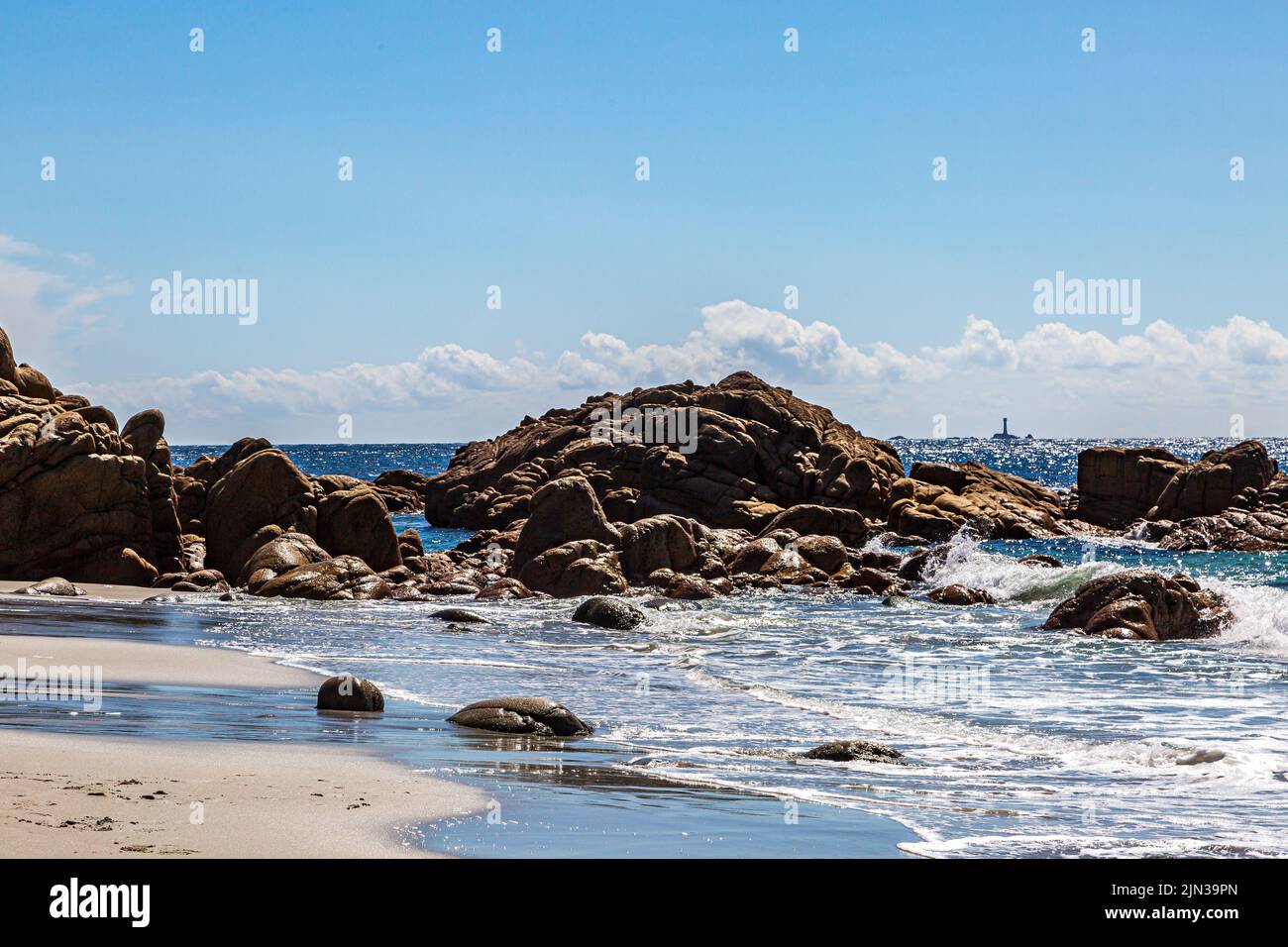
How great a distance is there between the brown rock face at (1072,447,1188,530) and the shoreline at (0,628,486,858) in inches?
2004

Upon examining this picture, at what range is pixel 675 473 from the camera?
157 feet

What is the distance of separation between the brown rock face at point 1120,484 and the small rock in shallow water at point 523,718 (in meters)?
47.7

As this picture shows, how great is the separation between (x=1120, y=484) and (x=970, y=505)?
9920 mm

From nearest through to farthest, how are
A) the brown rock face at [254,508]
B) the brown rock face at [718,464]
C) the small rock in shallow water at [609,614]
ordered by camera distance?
1. the small rock in shallow water at [609,614]
2. the brown rock face at [254,508]
3. the brown rock face at [718,464]

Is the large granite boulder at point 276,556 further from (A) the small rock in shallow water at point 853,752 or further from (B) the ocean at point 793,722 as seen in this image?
(A) the small rock in shallow water at point 853,752

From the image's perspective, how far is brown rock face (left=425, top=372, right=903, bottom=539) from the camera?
4731cm

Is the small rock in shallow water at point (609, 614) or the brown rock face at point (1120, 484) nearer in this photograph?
the small rock in shallow water at point (609, 614)

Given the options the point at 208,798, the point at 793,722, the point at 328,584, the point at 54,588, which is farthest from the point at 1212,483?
the point at 208,798

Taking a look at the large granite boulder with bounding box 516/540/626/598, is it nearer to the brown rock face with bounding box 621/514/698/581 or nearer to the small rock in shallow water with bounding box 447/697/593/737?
the brown rock face with bounding box 621/514/698/581

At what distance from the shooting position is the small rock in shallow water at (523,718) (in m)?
11.4

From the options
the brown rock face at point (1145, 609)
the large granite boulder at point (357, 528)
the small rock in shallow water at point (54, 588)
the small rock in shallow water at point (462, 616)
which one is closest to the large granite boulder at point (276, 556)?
the large granite boulder at point (357, 528)
